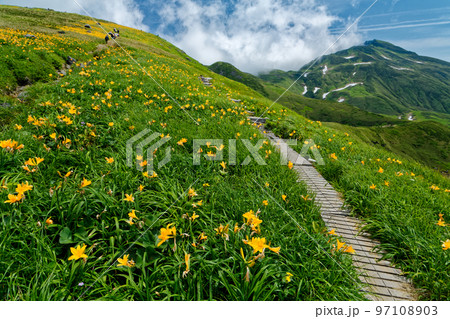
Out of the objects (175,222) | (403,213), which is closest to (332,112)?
(403,213)

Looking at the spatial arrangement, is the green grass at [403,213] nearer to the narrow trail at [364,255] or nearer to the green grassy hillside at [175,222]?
the green grassy hillside at [175,222]

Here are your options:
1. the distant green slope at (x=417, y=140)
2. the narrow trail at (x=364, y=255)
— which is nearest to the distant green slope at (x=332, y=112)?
the distant green slope at (x=417, y=140)

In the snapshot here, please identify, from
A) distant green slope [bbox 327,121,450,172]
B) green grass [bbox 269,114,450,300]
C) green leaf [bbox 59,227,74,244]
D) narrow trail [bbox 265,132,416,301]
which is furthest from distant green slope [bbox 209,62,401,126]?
green leaf [bbox 59,227,74,244]

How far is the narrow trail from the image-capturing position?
2225 millimetres

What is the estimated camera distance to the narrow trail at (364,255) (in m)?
2.22

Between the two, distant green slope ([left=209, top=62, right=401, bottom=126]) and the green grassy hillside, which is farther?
distant green slope ([left=209, top=62, right=401, bottom=126])

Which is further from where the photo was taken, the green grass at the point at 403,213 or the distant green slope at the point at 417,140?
the distant green slope at the point at 417,140

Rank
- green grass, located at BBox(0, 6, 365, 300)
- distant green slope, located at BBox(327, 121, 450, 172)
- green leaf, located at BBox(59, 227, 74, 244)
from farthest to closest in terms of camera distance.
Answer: distant green slope, located at BBox(327, 121, 450, 172), green leaf, located at BBox(59, 227, 74, 244), green grass, located at BBox(0, 6, 365, 300)

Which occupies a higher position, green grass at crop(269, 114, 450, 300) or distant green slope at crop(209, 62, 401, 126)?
distant green slope at crop(209, 62, 401, 126)

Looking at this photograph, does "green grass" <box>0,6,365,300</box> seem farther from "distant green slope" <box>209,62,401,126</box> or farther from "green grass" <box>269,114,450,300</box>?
"distant green slope" <box>209,62,401,126</box>

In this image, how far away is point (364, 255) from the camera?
2.67 metres

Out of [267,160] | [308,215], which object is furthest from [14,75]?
[308,215]

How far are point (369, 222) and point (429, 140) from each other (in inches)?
5252

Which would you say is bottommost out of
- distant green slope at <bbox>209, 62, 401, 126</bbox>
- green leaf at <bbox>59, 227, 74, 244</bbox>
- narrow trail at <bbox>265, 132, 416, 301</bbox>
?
narrow trail at <bbox>265, 132, 416, 301</bbox>
